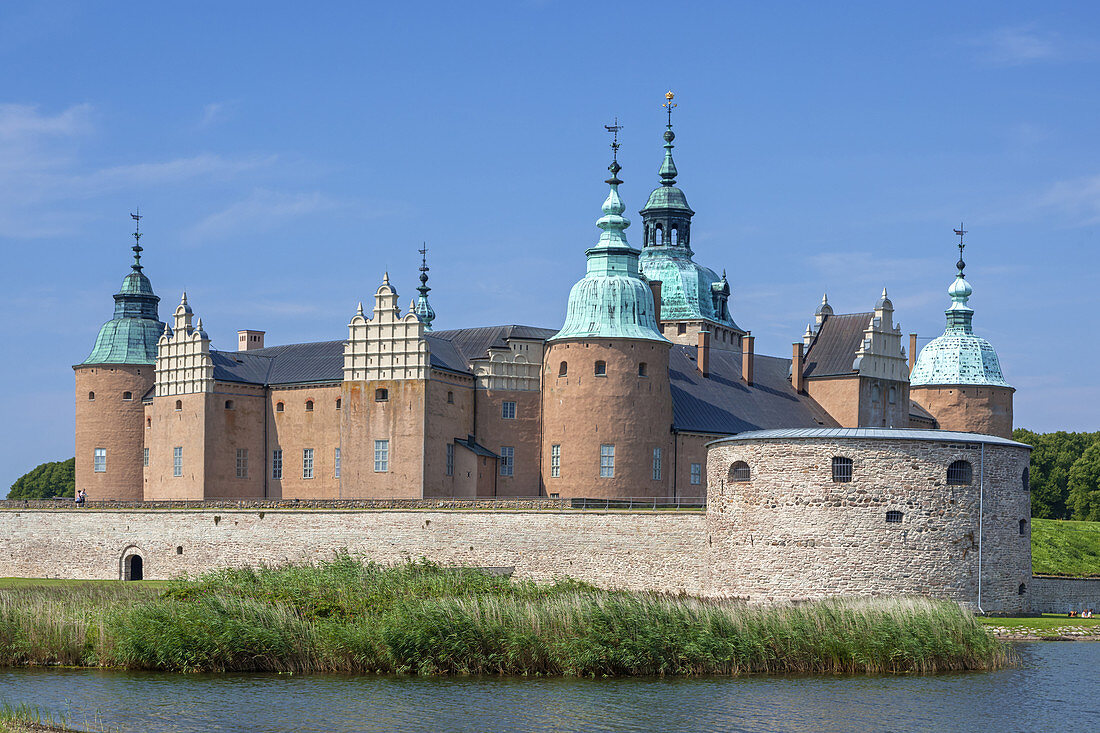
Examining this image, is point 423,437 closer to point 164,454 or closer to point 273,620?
point 164,454

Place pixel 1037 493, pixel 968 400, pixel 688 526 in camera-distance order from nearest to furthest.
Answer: pixel 688 526
pixel 968 400
pixel 1037 493

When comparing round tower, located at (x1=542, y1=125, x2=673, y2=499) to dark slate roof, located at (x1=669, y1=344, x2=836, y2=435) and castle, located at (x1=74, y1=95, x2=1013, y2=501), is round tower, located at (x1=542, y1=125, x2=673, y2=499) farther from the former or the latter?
dark slate roof, located at (x1=669, y1=344, x2=836, y2=435)

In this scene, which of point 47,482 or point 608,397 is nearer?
point 608,397

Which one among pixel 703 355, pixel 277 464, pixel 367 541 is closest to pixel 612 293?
pixel 703 355

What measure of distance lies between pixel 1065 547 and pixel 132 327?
131 feet

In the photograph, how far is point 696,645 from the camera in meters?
32.2

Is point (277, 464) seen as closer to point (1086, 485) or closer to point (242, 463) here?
point (242, 463)

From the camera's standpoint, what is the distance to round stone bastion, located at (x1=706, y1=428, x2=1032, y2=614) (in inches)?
1569

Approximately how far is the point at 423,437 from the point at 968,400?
88.8ft

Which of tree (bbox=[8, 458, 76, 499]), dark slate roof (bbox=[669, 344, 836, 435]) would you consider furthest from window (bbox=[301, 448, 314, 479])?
tree (bbox=[8, 458, 76, 499])

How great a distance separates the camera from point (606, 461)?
52.9 metres

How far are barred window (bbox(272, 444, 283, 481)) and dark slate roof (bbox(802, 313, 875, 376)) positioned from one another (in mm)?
22196

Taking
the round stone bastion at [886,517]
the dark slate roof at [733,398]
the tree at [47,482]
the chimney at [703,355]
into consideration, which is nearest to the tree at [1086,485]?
the dark slate roof at [733,398]

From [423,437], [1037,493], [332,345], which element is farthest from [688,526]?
[1037,493]
